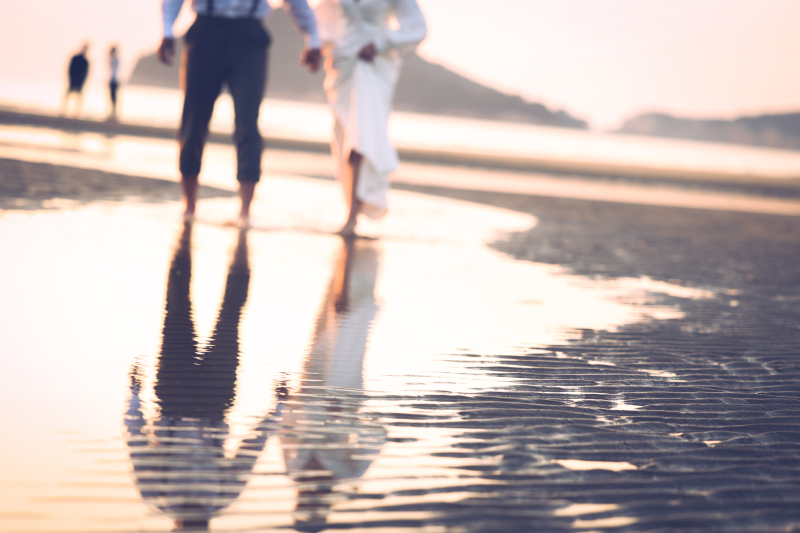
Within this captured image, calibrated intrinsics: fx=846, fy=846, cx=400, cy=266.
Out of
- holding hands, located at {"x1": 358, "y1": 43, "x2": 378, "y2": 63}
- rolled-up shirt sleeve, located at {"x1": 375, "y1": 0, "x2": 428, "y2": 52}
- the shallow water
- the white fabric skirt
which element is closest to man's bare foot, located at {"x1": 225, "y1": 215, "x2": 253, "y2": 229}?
the shallow water

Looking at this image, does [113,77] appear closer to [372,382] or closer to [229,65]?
[229,65]

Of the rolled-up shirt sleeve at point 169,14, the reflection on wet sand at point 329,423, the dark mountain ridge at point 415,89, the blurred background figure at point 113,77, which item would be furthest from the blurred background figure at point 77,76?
the dark mountain ridge at point 415,89

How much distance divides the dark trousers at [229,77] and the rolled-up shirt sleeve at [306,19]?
314 millimetres

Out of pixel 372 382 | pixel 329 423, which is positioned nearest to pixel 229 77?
pixel 372 382

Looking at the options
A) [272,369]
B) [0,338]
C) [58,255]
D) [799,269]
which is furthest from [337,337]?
[799,269]

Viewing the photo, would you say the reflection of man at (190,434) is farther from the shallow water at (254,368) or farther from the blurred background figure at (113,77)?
the blurred background figure at (113,77)

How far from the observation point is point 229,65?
5.48 meters

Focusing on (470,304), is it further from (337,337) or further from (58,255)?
(58,255)

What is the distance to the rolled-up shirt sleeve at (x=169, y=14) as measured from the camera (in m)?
5.52

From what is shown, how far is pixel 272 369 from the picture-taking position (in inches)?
105

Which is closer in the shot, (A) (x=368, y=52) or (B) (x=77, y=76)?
(A) (x=368, y=52)

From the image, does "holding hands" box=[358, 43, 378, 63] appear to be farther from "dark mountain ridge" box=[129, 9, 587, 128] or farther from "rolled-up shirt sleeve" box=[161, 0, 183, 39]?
"dark mountain ridge" box=[129, 9, 587, 128]

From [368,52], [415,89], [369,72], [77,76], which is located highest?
[415,89]

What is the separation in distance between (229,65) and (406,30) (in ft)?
4.17
